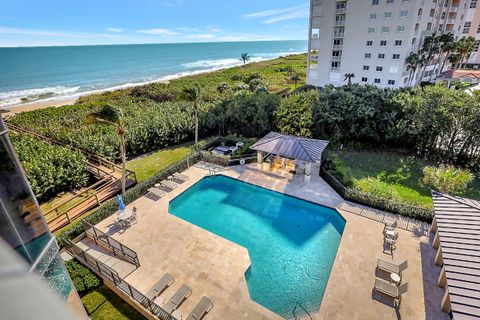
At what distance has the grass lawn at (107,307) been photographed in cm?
1122

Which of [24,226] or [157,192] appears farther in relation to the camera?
[157,192]

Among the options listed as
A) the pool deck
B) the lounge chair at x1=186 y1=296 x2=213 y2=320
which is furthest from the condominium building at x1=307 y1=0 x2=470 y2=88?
the lounge chair at x1=186 y1=296 x2=213 y2=320

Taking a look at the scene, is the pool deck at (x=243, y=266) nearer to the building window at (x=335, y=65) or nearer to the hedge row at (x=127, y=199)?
the hedge row at (x=127, y=199)

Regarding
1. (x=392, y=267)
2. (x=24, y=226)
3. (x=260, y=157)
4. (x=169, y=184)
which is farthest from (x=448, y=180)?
(x=24, y=226)

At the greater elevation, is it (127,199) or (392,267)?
(127,199)

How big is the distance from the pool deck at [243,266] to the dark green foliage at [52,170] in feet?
16.9

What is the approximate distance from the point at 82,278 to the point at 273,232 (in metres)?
10.4

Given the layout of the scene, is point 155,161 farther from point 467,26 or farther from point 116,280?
point 467,26

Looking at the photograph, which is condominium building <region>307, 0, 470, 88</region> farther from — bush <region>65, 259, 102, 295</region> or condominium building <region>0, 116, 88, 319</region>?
condominium building <region>0, 116, 88, 319</region>

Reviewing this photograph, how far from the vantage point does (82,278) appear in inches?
491

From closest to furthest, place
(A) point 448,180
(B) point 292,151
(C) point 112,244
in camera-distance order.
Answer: (C) point 112,244, (A) point 448,180, (B) point 292,151

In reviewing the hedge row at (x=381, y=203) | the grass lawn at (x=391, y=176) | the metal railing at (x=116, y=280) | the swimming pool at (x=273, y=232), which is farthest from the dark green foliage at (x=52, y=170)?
the grass lawn at (x=391, y=176)

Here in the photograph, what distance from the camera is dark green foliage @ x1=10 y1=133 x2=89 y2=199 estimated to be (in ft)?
58.0

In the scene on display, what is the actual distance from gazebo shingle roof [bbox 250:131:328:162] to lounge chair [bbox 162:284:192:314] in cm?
1205
